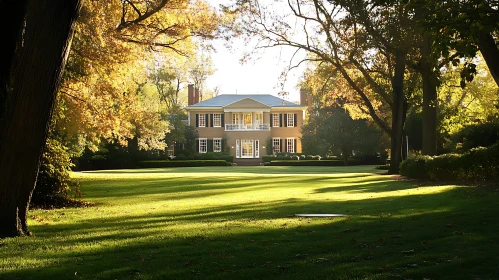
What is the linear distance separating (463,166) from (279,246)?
13.6 m

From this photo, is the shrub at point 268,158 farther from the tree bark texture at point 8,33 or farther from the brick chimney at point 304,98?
the tree bark texture at point 8,33

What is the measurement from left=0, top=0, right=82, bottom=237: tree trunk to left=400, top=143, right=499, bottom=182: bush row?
45.7ft

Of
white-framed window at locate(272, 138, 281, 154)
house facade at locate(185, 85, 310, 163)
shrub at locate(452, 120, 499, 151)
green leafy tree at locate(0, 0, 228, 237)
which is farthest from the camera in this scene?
white-framed window at locate(272, 138, 281, 154)

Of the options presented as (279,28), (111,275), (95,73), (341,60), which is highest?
(279,28)

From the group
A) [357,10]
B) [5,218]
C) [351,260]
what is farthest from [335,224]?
[357,10]

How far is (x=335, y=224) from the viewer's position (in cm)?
888

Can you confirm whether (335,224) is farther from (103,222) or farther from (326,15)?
(326,15)

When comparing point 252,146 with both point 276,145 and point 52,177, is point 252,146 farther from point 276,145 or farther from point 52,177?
point 52,177

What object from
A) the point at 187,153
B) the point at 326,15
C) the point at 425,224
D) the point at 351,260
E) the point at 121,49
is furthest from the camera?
the point at 187,153

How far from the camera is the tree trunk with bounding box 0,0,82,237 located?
23.8ft

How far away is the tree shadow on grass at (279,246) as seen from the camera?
537 centimetres

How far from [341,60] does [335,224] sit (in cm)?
1901

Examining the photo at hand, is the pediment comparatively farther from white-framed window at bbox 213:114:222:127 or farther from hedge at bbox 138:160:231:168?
hedge at bbox 138:160:231:168

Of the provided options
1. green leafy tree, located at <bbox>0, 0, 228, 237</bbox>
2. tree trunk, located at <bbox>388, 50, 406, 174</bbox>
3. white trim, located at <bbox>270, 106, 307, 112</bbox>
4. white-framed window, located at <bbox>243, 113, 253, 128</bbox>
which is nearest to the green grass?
green leafy tree, located at <bbox>0, 0, 228, 237</bbox>
